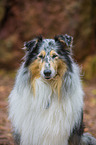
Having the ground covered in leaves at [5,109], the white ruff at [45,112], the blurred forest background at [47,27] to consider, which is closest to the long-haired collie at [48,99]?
the white ruff at [45,112]

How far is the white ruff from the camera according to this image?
11.8 feet

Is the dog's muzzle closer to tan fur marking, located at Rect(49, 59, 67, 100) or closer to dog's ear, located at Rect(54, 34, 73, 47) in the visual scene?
tan fur marking, located at Rect(49, 59, 67, 100)

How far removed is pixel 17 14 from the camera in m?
11.2

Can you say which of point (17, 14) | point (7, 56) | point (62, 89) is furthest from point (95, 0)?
point (62, 89)

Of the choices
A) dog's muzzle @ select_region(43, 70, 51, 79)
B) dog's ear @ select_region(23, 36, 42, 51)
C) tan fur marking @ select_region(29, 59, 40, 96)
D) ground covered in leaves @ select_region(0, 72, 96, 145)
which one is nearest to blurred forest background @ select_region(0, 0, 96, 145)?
ground covered in leaves @ select_region(0, 72, 96, 145)

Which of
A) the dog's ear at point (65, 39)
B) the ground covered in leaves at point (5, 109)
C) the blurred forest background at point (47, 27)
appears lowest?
the ground covered in leaves at point (5, 109)

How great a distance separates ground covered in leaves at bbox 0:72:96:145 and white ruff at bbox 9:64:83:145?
3.73 feet

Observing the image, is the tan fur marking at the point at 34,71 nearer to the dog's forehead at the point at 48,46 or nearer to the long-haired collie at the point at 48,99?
the long-haired collie at the point at 48,99

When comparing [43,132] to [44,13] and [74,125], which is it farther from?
[44,13]

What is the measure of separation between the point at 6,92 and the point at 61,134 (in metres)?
5.50

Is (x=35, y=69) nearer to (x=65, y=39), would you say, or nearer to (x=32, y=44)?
(x=32, y=44)

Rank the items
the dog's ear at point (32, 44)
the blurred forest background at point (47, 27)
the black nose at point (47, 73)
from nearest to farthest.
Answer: the black nose at point (47, 73), the dog's ear at point (32, 44), the blurred forest background at point (47, 27)

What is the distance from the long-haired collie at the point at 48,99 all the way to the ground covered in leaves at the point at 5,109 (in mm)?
1193

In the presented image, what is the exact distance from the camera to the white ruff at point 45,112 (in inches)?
141
